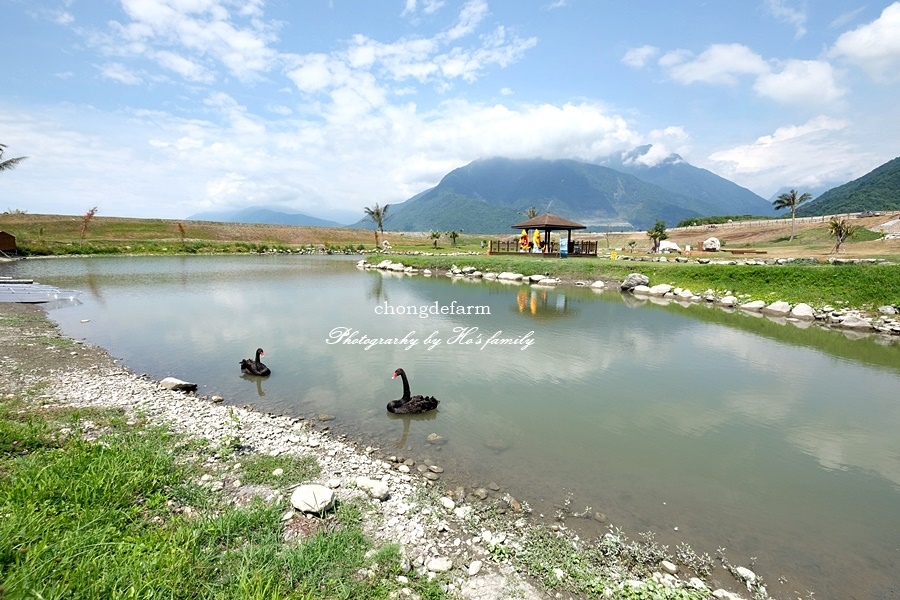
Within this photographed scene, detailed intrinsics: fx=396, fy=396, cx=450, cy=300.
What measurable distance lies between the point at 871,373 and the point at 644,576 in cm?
1305

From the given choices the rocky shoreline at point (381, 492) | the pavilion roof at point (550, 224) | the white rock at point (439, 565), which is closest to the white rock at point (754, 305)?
the pavilion roof at point (550, 224)

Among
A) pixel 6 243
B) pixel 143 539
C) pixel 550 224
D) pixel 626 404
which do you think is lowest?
pixel 626 404

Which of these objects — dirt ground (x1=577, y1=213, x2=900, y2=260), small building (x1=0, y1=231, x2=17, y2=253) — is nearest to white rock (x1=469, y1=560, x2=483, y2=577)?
dirt ground (x1=577, y1=213, x2=900, y2=260)

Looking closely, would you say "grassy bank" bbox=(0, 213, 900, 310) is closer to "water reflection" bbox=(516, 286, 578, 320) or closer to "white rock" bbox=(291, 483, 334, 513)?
"water reflection" bbox=(516, 286, 578, 320)

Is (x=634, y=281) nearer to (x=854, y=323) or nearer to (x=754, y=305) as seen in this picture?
(x=754, y=305)

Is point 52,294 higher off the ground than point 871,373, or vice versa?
point 52,294

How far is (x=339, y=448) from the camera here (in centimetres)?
671

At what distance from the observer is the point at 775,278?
2245 cm

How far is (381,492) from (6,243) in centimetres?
6025

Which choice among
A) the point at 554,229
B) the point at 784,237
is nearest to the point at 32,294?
the point at 554,229

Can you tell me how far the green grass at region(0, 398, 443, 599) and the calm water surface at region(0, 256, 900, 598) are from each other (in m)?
2.45

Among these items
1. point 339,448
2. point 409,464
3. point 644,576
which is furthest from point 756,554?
point 339,448

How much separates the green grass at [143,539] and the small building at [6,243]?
55.8m

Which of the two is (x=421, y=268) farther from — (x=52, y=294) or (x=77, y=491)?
(x=77, y=491)
